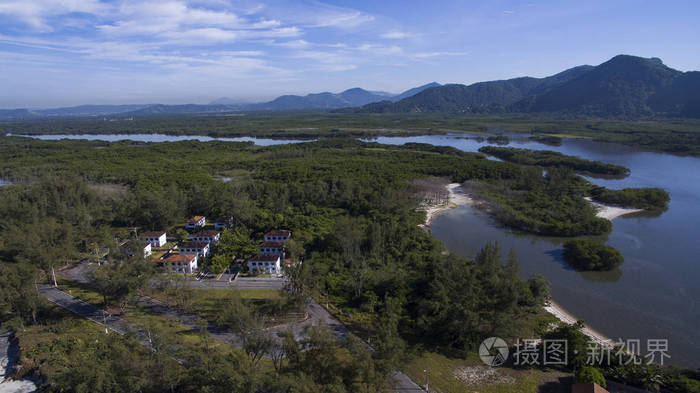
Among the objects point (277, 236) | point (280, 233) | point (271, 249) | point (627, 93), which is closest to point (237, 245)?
point (271, 249)

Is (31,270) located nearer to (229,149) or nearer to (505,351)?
(505,351)

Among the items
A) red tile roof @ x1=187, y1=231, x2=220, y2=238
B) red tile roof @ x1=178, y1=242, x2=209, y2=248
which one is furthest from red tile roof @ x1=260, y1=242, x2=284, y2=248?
red tile roof @ x1=187, y1=231, x2=220, y2=238

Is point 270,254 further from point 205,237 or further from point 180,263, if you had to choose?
point 205,237

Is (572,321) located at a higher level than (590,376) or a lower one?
lower

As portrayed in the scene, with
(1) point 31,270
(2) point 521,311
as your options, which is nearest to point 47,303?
(1) point 31,270

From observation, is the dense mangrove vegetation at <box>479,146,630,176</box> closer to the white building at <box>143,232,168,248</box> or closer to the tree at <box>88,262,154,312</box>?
the white building at <box>143,232,168,248</box>

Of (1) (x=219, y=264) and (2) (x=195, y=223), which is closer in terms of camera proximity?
(1) (x=219, y=264)

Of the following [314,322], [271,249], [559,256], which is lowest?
[559,256]
